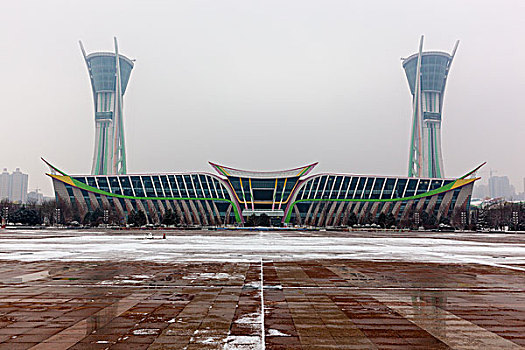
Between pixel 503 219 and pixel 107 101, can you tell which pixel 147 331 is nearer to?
pixel 503 219

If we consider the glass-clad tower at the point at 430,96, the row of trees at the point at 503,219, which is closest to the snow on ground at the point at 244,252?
the row of trees at the point at 503,219

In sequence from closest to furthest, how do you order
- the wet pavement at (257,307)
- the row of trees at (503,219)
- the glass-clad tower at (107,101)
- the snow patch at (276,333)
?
the wet pavement at (257,307) → the snow patch at (276,333) → the row of trees at (503,219) → the glass-clad tower at (107,101)

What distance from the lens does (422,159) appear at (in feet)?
552

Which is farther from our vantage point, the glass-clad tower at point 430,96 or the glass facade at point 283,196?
the glass-clad tower at point 430,96

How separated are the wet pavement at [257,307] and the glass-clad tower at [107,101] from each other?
15936 centimetres

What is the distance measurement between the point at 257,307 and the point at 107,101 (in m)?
179

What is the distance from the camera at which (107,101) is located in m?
176

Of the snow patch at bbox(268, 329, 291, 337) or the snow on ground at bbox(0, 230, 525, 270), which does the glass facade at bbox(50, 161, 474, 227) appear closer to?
the snow on ground at bbox(0, 230, 525, 270)

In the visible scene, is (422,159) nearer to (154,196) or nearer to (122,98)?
(154,196)

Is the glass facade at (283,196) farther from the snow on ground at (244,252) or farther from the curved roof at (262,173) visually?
the snow on ground at (244,252)

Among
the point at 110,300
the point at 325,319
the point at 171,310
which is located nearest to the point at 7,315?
the point at 110,300

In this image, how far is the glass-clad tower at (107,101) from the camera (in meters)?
170

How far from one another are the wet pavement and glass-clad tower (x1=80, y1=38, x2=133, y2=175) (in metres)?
159

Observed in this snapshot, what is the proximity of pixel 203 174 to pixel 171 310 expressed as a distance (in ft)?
376
